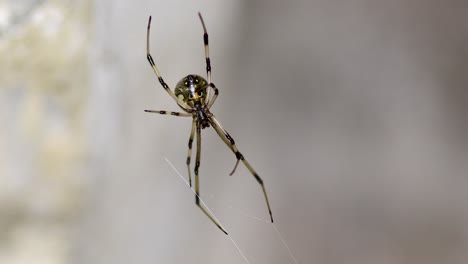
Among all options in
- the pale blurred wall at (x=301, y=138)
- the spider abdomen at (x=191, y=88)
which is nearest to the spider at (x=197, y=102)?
the spider abdomen at (x=191, y=88)

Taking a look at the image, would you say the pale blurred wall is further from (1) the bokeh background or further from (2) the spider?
(2) the spider

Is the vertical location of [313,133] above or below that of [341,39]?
below

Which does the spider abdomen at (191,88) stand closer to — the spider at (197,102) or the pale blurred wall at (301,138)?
the spider at (197,102)

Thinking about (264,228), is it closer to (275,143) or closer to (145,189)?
(275,143)

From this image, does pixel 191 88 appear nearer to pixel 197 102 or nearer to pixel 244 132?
pixel 197 102

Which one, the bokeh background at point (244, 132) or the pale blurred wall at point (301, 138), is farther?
the pale blurred wall at point (301, 138)

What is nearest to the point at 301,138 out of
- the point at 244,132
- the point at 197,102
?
the point at 244,132

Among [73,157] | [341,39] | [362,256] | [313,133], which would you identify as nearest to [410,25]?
[341,39]
